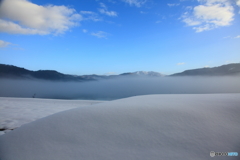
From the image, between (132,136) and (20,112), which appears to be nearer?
(132,136)

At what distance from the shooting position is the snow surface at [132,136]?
1.70m

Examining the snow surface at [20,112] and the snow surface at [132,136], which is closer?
the snow surface at [132,136]

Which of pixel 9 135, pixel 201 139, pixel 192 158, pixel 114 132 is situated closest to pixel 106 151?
pixel 114 132

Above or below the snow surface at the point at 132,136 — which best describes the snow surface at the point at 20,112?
below

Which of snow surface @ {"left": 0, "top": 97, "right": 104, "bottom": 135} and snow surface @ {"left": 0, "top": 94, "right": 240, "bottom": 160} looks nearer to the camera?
snow surface @ {"left": 0, "top": 94, "right": 240, "bottom": 160}

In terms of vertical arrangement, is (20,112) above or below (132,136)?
below

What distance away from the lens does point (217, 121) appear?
89.7 inches

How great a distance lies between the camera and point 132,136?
6.64 feet

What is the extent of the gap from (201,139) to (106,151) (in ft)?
4.60

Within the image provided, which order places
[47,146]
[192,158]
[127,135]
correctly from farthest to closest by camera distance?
[127,135] < [47,146] < [192,158]

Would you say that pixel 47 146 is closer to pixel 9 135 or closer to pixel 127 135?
pixel 9 135

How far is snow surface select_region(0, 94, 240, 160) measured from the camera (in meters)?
1.70

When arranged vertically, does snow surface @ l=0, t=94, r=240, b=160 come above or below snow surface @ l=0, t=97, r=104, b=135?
above

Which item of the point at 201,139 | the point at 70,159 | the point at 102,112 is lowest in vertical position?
the point at 70,159
